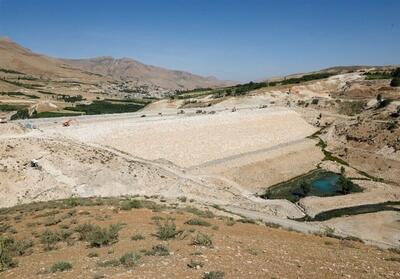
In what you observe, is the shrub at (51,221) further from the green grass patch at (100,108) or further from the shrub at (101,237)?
the green grass patch at (100,108)

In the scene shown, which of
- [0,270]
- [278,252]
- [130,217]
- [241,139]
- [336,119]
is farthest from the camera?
[336,119]

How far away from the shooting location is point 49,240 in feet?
53.3

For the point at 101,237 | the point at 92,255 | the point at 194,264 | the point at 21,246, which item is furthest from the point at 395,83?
the point at 21,246

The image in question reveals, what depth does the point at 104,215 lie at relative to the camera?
2131 cm

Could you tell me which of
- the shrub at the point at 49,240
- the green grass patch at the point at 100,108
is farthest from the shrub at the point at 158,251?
the green grass patch at the point at 100,108

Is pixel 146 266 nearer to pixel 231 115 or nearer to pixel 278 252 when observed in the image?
pixel 278 252

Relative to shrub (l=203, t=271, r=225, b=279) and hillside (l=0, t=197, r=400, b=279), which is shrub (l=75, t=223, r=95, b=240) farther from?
shrub (l=203, t=271, r=225, b=279)

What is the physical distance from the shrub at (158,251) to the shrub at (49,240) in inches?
166

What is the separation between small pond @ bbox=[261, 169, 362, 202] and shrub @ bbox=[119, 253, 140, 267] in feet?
96.1

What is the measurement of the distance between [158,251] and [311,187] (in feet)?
114

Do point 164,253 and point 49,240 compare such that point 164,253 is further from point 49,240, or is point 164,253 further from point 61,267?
point 49,240

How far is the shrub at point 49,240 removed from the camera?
51.3 ft

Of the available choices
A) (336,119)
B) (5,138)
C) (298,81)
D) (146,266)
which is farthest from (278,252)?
(298,81)

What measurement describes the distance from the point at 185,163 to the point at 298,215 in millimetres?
16301
